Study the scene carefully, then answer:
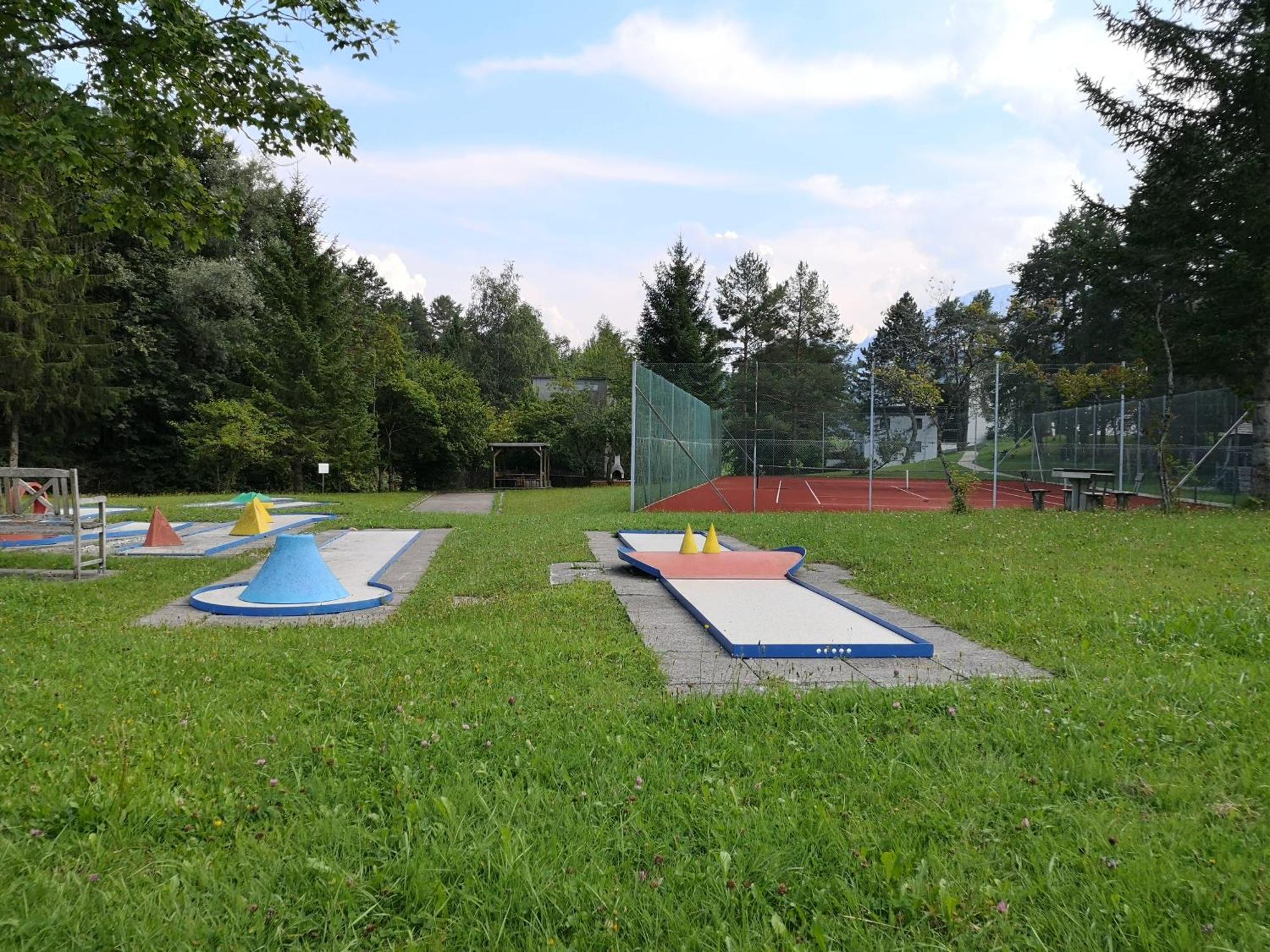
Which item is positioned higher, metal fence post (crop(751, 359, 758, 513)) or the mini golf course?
metal fence post (crop(751, 359, 758, 513))

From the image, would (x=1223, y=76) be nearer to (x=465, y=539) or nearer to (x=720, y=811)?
(x=465, y=539)

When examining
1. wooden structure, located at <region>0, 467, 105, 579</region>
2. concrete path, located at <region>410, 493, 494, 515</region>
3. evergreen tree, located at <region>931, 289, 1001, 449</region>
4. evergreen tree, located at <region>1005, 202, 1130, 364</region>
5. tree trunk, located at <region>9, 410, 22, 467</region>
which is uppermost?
evergreen tree, located at <region>1005, 202, 1130, 364</region>

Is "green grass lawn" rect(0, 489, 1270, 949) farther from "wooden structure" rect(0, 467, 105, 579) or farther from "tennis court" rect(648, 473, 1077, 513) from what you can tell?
"tennis court" rect(648, 473, 1077, 513)

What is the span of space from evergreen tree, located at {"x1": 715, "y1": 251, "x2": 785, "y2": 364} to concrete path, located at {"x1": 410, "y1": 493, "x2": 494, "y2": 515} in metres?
24.7

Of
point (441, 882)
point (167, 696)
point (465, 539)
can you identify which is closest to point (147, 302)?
point (465, 539)

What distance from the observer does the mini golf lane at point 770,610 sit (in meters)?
4.78

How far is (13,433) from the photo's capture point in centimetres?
2597

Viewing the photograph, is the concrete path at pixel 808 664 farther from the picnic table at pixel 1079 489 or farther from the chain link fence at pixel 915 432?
the picnic table at pixel 1079 489

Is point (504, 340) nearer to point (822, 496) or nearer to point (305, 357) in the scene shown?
point (305, 357)

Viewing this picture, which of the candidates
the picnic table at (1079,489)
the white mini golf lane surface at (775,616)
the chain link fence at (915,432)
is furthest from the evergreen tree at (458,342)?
the white mini golf lane surface at (775,616)

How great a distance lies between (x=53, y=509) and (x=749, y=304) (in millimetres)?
45166

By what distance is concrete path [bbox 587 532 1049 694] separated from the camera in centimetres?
419

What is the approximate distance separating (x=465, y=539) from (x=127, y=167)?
19.2 ft

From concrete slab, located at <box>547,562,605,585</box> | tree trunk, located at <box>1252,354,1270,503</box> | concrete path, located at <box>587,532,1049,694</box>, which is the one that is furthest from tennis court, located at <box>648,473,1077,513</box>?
concrete path, located at <box>587,532,1049,694</box>
